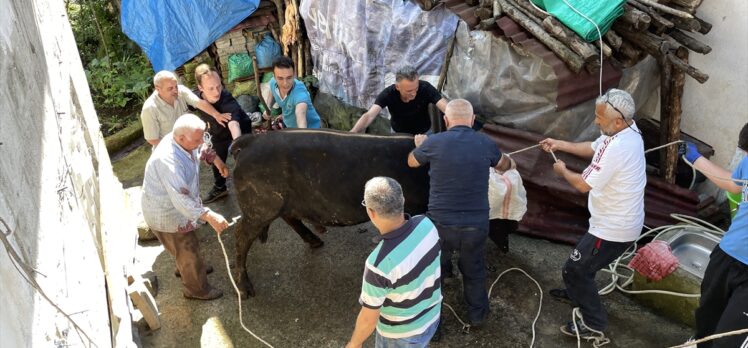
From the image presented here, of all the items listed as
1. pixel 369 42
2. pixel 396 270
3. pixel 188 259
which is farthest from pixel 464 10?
pixel 396 270

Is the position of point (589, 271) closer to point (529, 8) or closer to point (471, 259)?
point (471, 259)

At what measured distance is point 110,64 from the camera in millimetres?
9953

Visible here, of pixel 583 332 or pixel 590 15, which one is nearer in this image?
pixel 583 332

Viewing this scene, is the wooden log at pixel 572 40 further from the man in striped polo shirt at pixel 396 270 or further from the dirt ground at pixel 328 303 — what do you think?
the man in striped polo shirt at pixel 396 270

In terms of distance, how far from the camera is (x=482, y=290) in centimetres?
492

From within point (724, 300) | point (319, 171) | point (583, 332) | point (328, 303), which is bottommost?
point (328, 303)

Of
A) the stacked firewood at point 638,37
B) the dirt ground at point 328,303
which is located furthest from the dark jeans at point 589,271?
the stacked firewood at point 638,37

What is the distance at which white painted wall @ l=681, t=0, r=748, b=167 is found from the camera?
5473mm

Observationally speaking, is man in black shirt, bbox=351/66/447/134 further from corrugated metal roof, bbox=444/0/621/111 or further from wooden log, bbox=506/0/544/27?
wooden log, bbox=506/0/544/27

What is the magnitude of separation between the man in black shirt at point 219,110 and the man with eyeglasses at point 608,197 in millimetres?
3396

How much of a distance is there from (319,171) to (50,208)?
7.99 ft

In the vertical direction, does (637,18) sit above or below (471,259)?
above

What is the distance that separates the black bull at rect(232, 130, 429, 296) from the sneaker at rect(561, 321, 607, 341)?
4.99ft

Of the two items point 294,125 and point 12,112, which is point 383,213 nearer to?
point 12,112
